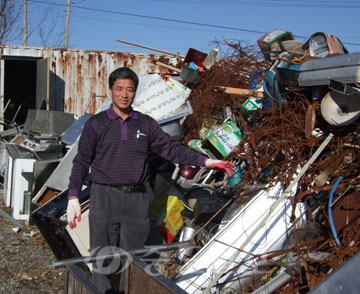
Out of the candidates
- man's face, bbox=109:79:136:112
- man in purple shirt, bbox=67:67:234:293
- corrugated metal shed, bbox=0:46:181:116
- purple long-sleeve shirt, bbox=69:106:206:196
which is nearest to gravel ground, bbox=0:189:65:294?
man in purple shirt, bbox=67:67:234:293

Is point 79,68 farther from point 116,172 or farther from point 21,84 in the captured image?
point 116,172

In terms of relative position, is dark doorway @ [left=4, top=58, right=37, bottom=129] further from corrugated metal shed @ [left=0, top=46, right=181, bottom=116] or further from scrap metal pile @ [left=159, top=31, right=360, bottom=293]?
scrap metal pile @ [left=159, top=31, right=360, bottom=293]

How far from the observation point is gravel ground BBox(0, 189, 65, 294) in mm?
3963

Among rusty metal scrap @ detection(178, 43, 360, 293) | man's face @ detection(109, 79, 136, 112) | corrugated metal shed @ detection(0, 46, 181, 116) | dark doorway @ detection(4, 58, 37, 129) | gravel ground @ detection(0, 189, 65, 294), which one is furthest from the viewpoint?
dark doorway @ detection(4, 58, 37, 129)

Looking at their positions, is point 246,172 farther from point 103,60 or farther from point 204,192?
point 103,60

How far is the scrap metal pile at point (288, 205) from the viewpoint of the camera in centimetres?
292

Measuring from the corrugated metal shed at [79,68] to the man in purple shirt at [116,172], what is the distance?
7.91 meters

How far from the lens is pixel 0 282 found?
402 centimetres

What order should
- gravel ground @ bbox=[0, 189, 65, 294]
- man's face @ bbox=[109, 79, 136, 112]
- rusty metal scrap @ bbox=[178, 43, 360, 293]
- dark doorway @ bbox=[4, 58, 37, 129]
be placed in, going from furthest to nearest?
dark doorway @ bbox=[4, 58, 37, 129] → gravel ground @ bbox=[0, 189, 65, 294] → man's face @ bbox=[109, 79, 136, 112] → rusty metal scrap @ bbox=[178, 43, 360, 293]

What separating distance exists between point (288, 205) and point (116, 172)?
122cm

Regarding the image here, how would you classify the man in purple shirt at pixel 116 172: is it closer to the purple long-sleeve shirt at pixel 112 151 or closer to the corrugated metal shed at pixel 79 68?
the purple long-sleeve shirt at pixel 112 151

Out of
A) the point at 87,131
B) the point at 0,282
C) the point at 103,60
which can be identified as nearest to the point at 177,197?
the point at 87,131

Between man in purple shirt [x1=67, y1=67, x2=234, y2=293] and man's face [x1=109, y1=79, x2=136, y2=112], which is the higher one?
man's face [x1=109, y1=79, x2=136, y2=112]

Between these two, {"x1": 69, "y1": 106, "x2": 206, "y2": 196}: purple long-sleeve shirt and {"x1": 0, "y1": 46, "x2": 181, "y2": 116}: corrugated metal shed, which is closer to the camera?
{"x1": 69, "y1": 106, "x2": 206, "y2": 196}: purple long-sleeve shirt
